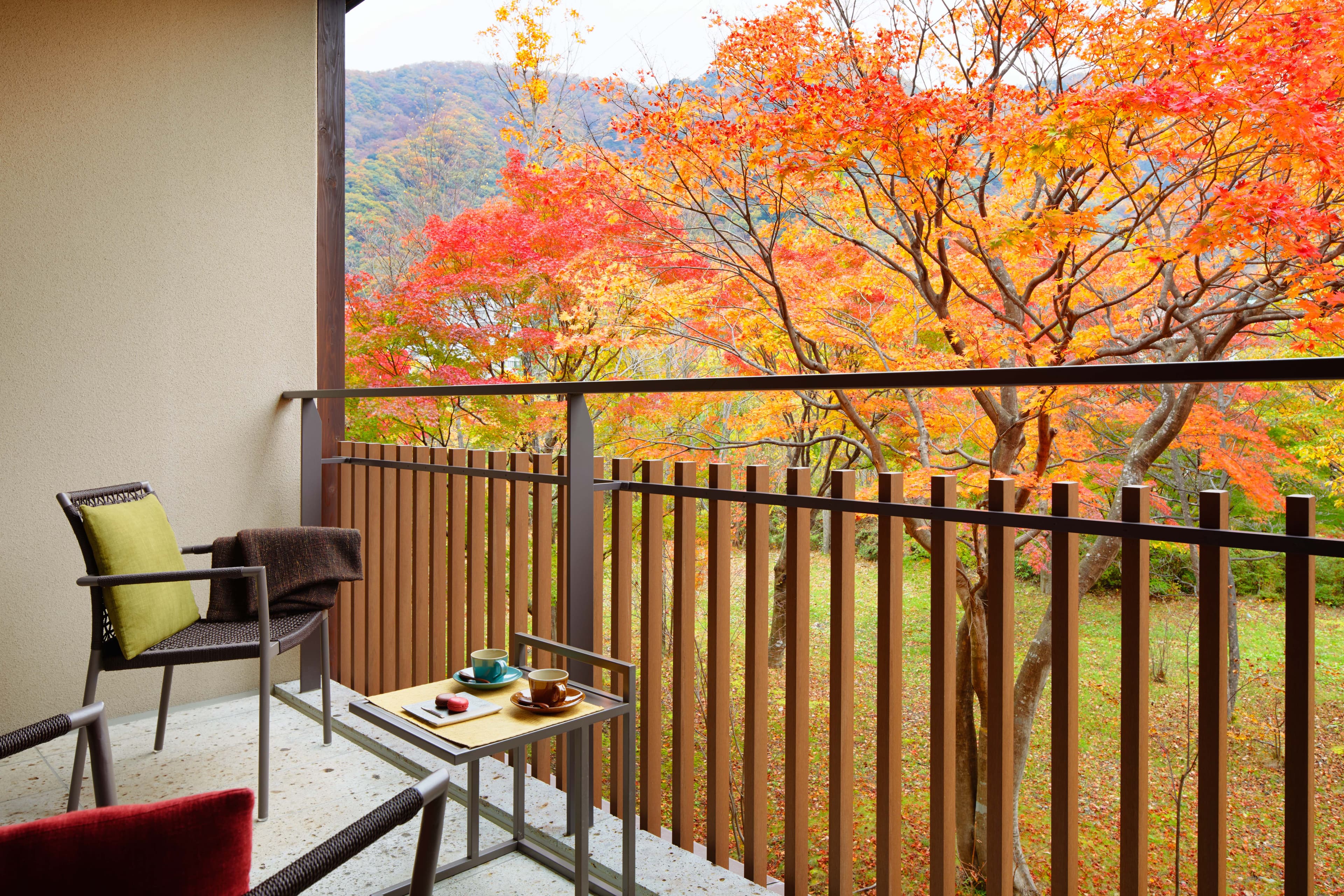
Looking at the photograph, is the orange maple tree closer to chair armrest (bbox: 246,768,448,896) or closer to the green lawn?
the green lawn

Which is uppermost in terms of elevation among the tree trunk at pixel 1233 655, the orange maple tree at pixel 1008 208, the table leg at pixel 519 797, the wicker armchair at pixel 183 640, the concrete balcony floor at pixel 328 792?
the orange maple tree at pixel 1008 208

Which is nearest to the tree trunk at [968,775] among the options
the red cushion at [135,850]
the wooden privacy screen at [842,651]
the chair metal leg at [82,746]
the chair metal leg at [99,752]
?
the wooden privacy screen at [842,651]

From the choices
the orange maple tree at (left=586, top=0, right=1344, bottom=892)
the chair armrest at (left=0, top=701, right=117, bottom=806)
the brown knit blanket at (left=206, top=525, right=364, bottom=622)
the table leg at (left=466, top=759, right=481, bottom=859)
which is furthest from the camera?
the orange maple tree at (left=586, top=0, right=1344, bottom=892)

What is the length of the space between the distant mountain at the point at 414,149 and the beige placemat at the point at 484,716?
855 cm

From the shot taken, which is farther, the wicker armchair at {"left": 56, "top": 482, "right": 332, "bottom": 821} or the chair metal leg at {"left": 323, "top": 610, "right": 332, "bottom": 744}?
the chair metal leg at {"left": 323, "top": 610, "right": 332, "bottom": 744}

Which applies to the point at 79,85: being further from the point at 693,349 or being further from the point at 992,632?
the point at 693,349

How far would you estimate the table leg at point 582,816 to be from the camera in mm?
1574

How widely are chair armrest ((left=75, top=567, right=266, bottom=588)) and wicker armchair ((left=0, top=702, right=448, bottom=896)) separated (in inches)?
57.0

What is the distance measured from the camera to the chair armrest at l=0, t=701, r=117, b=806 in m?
1.17

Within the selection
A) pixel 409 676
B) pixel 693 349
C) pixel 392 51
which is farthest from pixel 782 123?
pixel 392 51

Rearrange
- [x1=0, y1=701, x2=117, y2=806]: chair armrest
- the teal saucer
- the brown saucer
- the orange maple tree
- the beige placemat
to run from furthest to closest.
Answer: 1. the orange maple tree
2. the teal saucer
3. the brown saucer
4. the beige placemat
5. [x1=0, y1=701, x2=117, y2=806]: chair armrest

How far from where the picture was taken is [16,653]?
269 cm

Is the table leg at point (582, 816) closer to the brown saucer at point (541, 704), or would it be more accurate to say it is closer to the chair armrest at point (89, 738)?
the brown saucer at point (541, 704)

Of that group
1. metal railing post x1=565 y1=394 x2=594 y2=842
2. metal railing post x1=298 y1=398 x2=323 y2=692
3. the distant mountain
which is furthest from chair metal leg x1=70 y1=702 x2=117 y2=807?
the distant mountain
